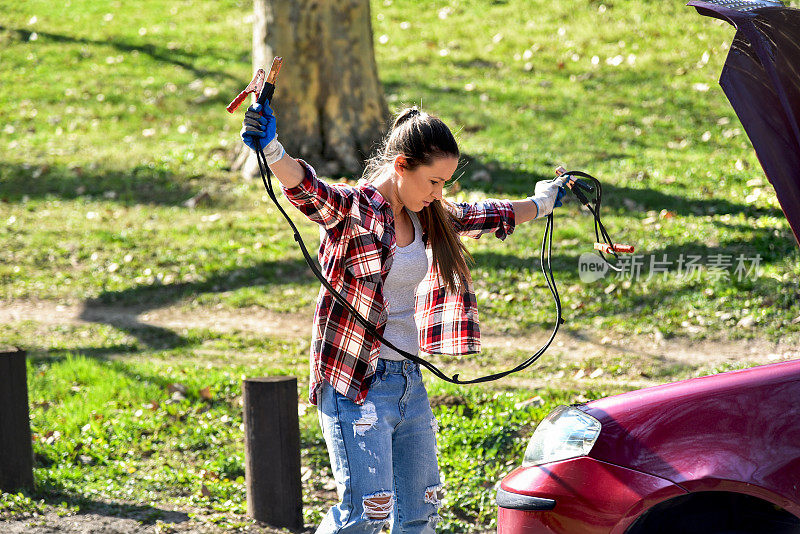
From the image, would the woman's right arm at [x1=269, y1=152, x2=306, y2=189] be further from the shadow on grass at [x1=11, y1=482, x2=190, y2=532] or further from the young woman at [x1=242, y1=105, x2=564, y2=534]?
the shadow on grass at [x1=11, y1=482, x2=190, y2=532]

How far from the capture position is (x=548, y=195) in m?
3.82

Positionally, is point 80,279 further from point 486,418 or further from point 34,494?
point 486,418

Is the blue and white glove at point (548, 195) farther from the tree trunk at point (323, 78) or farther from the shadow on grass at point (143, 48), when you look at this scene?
the shadow on grass at point (143, 48)

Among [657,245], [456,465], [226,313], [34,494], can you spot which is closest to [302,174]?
[456,465]

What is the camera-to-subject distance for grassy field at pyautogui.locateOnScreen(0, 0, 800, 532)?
546 centimetres

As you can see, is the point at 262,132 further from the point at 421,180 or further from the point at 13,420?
the point at 13,420

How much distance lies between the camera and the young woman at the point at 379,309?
3.00m

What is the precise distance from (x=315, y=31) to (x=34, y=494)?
23.5 feet

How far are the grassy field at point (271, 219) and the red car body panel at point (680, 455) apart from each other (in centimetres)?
175

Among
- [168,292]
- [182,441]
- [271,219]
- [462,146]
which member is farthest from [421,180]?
[462,146]

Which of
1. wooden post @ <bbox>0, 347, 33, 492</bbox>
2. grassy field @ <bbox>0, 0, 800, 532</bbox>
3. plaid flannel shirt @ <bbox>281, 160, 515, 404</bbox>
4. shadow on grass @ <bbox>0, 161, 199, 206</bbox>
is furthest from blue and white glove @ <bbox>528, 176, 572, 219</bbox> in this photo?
shadow on grass @ <bbox>0, 161, 199, 206</bbox>

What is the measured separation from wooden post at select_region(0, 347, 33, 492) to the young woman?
2.36 m

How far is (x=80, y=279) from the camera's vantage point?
8859 mm

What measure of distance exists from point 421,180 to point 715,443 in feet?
4.33
